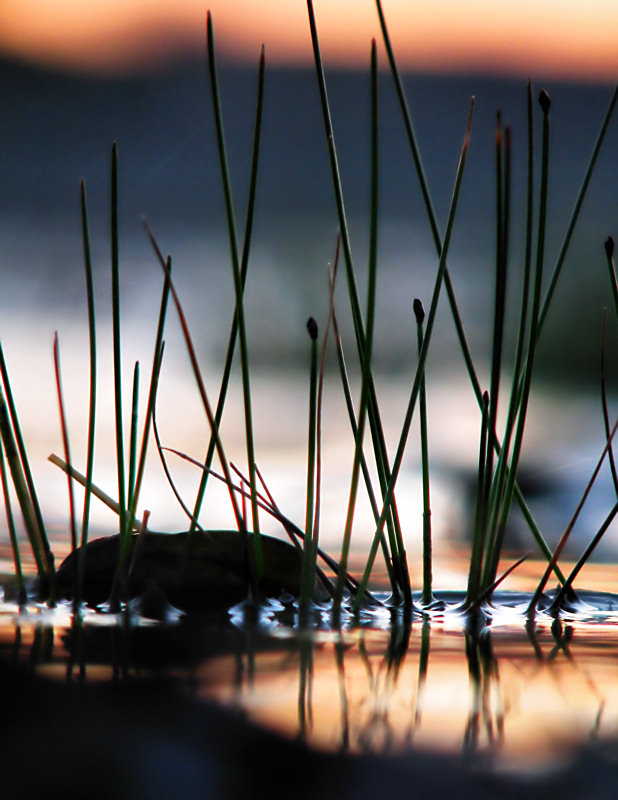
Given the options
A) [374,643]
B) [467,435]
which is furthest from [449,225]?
[467,435]

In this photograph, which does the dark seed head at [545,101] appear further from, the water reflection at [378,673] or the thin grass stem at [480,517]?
the water reflection at [378,673]

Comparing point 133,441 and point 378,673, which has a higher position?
point 133,441

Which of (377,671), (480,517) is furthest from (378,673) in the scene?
(480,517)

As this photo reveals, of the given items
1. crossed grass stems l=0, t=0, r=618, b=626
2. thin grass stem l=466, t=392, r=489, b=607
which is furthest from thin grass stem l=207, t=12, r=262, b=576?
thin grass stem l=466, t=392, r=489, b=607

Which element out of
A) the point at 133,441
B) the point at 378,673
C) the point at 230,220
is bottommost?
the point at 378,673

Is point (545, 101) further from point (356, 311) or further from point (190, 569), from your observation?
point (190, 569)

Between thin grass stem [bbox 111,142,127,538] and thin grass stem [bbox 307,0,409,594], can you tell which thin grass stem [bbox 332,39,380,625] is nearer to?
thin grass stem [bbox 307,0,409,594]

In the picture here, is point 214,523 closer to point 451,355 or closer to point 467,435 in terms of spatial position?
point 467,435
